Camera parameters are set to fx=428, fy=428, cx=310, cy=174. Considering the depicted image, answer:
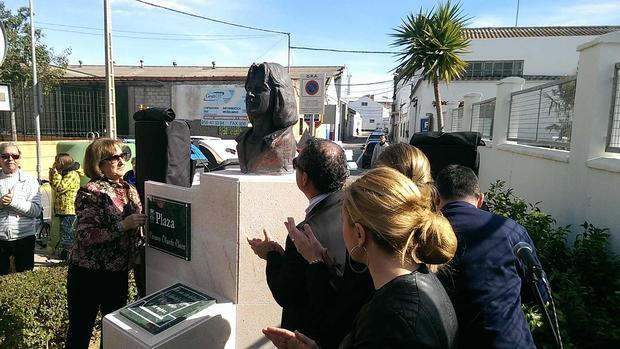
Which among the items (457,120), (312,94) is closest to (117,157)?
(312,94)

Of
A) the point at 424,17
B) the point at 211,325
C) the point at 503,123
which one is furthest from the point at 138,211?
the point at 424,17

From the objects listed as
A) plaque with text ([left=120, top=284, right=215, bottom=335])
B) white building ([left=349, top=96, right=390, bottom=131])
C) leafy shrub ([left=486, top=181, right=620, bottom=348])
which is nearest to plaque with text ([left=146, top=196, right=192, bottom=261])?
plaque with text ([left=120, top=284, right=215, bottom=335])

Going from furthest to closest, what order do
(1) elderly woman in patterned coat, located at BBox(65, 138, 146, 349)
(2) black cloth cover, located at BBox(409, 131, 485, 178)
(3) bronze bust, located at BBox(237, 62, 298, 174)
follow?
(2) black cloth cover, located at BBox(409, 131, 485, 178), (3) bronze bust, located at BBox(237, 62, 298, 174), (1) elderly woman in patterned coat, located at BBox(65, 138, 146, 349)

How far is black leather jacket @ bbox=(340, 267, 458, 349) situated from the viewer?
1.17 metres

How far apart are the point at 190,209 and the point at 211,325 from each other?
785mm

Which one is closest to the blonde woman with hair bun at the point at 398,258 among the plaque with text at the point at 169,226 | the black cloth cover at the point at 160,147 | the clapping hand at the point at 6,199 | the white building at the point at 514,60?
the plaque with text at the point at 169,226

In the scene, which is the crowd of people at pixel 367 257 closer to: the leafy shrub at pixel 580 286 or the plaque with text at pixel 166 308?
the plaque with text at pixel 166 308

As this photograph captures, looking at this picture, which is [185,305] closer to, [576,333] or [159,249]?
[159,249]

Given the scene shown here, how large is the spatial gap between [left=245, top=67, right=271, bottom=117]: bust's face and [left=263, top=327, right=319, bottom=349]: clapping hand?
167 centimetres

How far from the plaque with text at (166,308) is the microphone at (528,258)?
176 centimetres

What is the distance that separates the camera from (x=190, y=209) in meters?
2.93

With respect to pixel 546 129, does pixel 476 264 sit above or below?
below

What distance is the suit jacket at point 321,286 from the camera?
174 centimetres

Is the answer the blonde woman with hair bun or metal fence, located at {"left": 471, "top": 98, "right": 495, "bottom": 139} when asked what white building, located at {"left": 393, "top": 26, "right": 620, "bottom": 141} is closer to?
metal fence, located at {"left": 471, "top": 98, "right": 495, "bottom": 139}
